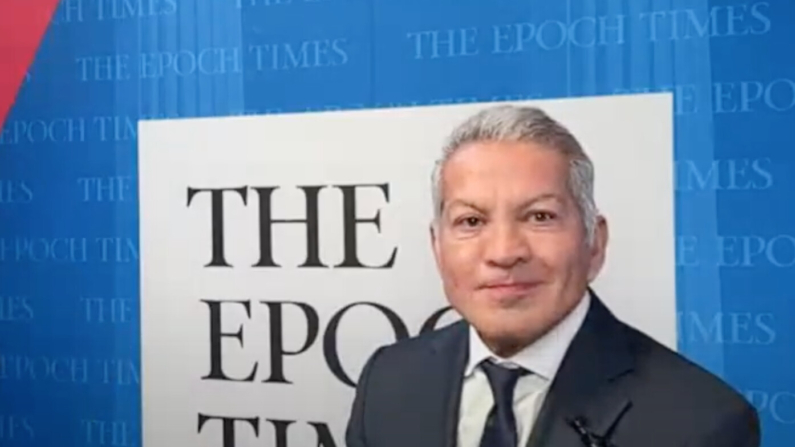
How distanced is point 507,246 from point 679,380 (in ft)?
0.92

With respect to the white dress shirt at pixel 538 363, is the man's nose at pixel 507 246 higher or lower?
higher

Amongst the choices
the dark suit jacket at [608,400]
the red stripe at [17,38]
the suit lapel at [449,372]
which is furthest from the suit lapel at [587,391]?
the red stripe at [17,38]

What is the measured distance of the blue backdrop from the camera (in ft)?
4.57

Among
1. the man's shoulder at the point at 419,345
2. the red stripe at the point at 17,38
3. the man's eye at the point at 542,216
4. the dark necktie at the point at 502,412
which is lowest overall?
the dark necktie at the point at 502,412

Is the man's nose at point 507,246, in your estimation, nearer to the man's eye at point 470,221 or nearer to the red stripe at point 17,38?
the man's eye at point 470,221

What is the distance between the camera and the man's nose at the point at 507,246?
4.39ft

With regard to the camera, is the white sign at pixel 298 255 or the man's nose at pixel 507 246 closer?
the man's nose at pixel 507 246

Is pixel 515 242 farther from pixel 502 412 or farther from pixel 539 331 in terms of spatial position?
pixel 502 412

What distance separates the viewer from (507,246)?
4.40ft

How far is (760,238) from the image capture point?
54.7 inches

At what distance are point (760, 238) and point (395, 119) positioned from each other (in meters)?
0.54

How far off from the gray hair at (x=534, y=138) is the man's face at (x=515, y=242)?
15 mm

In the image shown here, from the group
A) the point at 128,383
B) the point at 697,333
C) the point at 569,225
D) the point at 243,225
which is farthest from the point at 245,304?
the point at 697,333

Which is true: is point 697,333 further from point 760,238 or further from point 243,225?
point 243,225
